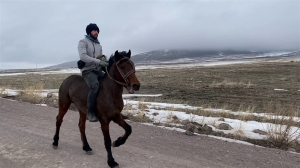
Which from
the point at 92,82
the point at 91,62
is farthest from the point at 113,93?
the point at 91,62

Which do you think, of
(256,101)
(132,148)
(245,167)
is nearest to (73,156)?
(132,148)

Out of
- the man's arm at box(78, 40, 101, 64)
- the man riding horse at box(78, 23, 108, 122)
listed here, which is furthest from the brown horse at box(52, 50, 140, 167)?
the man's arm at box(78, 40, 101, 64)

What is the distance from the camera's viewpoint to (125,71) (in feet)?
17.7

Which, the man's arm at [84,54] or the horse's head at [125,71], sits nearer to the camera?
the horse's head at [125,71]

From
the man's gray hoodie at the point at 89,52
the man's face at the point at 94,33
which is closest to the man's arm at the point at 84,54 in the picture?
the man's gray hoodie at the point at 89,52

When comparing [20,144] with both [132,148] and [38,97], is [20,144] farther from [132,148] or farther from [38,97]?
[38,97]

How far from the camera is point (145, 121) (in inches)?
409

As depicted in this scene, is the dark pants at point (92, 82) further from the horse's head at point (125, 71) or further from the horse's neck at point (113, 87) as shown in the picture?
the horse's head at point (125, 71)

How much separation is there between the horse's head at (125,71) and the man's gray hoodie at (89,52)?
1.82 ft

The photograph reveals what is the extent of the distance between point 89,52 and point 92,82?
2.55 feet

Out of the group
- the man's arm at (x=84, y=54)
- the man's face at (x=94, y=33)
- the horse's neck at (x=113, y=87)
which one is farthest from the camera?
the man's face at (x=94, y=33)

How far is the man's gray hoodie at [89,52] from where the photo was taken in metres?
5.90

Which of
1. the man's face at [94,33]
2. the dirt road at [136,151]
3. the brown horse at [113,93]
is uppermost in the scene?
the man's face at [94,33]

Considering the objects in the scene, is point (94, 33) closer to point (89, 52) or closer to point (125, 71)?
point (89, 52)
